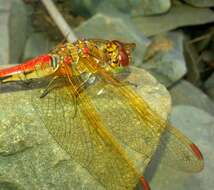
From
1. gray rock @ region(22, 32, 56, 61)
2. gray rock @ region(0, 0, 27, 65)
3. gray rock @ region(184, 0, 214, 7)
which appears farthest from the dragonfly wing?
gray rock @ region(184, 0, 214, 7)

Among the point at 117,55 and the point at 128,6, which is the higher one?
the point at 117,55

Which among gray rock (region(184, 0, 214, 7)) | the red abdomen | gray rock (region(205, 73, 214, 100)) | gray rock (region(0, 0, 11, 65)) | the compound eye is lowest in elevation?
gray rock (region(205, 73, 214, 100))

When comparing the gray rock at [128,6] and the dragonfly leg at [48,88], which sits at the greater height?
the dragonfly leg at [48,88]

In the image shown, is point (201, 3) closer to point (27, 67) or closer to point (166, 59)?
point (166, 59)

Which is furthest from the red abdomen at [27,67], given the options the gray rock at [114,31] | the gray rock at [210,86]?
the gray rock at [210,86]

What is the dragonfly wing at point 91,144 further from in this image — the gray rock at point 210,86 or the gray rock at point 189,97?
the gray rock at point 210,86

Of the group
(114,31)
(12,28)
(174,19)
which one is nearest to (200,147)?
(114,31)

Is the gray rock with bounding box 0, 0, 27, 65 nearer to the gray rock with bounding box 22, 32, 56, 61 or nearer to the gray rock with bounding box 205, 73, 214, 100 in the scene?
the gray rock with bounding box 22, 32, 56, 61
